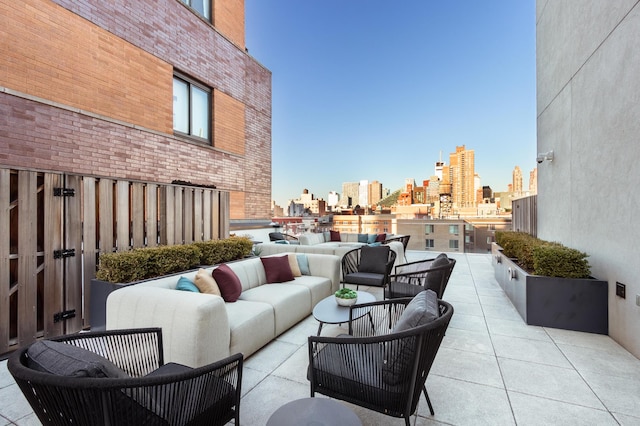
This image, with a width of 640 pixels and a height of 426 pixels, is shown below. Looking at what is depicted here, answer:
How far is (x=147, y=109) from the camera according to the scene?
17.3 feet

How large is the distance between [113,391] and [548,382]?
2990 millimetres

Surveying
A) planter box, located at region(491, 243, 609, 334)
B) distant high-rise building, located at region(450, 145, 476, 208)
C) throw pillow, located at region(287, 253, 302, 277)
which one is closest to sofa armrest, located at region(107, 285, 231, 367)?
throw pillow, located at region(287, 253, 302, 277)

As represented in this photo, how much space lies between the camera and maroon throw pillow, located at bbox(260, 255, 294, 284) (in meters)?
4.08

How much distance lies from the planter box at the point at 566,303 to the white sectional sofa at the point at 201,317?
290 centimetres

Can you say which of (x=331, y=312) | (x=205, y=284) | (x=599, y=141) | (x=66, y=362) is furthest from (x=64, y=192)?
(x=599, y=141)

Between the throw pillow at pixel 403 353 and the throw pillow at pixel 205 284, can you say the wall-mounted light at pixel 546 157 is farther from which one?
the throw pillow at pixel 205 284

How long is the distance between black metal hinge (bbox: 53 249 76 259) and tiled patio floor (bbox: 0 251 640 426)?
Answer: 104 cm

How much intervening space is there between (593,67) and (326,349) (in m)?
4.65

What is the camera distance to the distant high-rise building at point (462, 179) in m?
41.5

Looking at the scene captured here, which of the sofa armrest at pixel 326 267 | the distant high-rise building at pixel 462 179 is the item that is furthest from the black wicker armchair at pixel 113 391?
the distant high-rise building at pixel 462 179

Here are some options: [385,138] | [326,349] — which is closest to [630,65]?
[326,349]

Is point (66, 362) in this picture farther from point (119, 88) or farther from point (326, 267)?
point (119, 88)

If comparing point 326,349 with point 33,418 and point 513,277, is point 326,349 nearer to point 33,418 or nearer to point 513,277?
point 33,418

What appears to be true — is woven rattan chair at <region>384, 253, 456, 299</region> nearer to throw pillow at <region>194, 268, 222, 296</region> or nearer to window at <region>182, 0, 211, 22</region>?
throw pillow at <region>194, 268, 222, 296</region>
